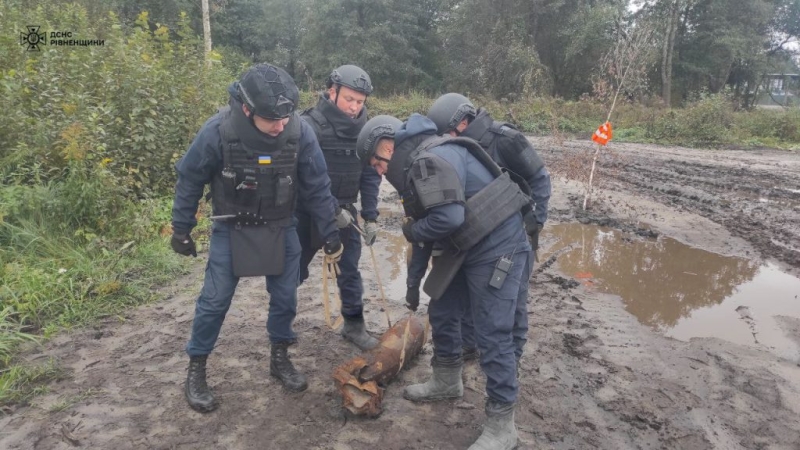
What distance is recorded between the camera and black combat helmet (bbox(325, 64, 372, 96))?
11.7 feet

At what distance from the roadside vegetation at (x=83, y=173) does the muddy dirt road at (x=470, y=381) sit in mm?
385

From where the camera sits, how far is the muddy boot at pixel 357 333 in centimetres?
409

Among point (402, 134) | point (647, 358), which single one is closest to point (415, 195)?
point (402, 134)

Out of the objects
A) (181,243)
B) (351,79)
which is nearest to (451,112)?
(351,79)

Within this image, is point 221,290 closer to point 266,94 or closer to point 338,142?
point 266,94

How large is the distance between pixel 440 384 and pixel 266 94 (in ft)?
6.69

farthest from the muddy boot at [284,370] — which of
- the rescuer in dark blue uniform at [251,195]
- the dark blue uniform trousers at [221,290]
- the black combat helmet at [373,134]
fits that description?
the black combat helmet at [373,134]

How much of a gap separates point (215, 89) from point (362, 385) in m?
6.82

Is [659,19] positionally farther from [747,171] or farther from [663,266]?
[663,266]

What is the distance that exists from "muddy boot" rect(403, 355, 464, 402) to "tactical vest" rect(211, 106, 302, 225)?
137 cm

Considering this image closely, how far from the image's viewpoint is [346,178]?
12.6 feet

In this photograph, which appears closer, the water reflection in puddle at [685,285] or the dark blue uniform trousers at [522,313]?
the dark blue uniform trousers at [522,313]

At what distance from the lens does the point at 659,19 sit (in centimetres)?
2734

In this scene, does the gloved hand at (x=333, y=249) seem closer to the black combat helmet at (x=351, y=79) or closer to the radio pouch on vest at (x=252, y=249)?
the radio pouch on vest at (x=252, y=249)
